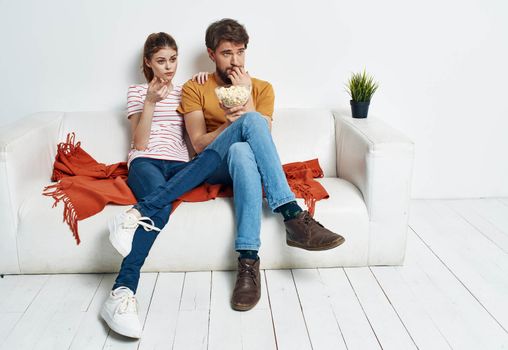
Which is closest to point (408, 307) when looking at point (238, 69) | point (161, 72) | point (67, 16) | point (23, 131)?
point (238, 69)

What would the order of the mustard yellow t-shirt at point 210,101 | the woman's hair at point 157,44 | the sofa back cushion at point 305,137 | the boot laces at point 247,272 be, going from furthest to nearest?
Result: 1. the sofa back cushion at point 305,137
2. the mustard yellow t-shirt at point 210,101
3. the woman's hair at point 157,44
4. the boot laces at point 247,272

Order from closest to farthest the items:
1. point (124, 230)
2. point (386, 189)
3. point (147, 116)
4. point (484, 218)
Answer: point (124, 230), point (386, 189), point (147, 116), point (484, 218)

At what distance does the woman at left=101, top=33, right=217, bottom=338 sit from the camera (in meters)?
1.98

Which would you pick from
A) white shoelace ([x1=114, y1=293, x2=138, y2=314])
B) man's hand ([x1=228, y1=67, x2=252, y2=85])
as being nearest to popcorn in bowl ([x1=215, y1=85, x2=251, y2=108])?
man's hand ([x1=228, y1=67, x2=252, y2=85])

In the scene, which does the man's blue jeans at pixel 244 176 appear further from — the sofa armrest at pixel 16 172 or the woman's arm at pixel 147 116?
the sofa armrest at pixel 16 172

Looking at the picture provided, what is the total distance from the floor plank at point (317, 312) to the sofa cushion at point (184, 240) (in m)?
0.09

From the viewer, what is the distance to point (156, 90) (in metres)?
2.49

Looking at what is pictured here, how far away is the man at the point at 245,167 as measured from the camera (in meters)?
2.17

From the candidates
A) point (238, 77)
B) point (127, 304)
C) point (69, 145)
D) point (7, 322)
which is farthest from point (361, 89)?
point (7, 322)

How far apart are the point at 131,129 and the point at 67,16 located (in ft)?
2.25

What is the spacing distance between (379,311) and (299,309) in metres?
0.29

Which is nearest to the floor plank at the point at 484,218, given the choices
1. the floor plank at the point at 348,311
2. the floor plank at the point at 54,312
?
the floor plank at the point at 348,311

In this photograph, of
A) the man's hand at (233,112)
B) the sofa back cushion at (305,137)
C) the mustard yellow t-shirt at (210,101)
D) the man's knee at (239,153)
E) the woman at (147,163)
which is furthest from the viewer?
the sofa back cushion at (305,137)

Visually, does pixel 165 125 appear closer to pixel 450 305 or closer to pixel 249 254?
pixel 249 254
